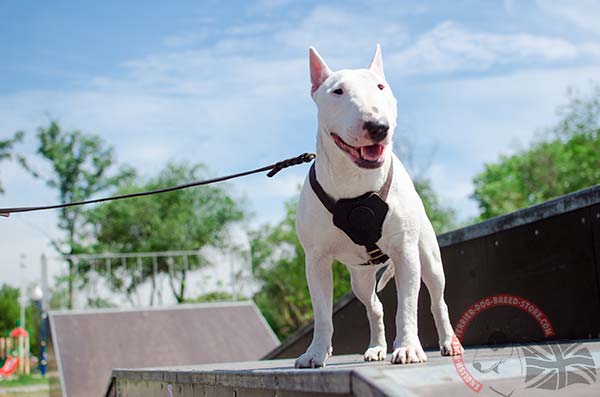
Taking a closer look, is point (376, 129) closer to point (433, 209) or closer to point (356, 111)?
point (356, 111)

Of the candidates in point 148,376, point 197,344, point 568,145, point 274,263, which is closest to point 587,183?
point 568,145

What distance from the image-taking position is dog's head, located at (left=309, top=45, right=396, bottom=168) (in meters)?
3.46

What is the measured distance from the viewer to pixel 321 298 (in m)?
3.94

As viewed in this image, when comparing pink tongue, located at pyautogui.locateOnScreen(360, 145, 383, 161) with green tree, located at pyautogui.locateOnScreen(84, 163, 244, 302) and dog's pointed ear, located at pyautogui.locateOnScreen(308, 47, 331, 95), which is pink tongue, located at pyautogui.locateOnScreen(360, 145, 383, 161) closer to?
dog's pointed ear, located at pyautogui.locateOnScreen(308, 47, 331, 95)

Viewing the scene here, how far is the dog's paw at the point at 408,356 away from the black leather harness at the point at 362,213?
695 millimetres

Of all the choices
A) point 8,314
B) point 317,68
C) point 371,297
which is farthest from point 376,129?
point 8,314

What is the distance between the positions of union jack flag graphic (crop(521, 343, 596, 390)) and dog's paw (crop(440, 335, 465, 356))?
62cm

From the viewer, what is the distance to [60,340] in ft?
43.5

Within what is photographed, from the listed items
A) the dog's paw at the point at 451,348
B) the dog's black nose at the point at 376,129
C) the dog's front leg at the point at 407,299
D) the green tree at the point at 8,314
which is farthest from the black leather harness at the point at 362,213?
the green tree at the point at 8,314

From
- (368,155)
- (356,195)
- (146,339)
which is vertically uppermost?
(368,155)

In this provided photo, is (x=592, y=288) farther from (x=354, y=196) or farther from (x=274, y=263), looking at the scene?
(x=274, y=263)

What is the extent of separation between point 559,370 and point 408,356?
2.25 ft

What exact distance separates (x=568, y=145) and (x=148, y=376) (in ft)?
138

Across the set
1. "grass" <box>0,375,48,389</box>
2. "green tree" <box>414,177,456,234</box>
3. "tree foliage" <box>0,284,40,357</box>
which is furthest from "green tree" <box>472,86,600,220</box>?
"tree foliage" <box>0,284,40,357</box>
